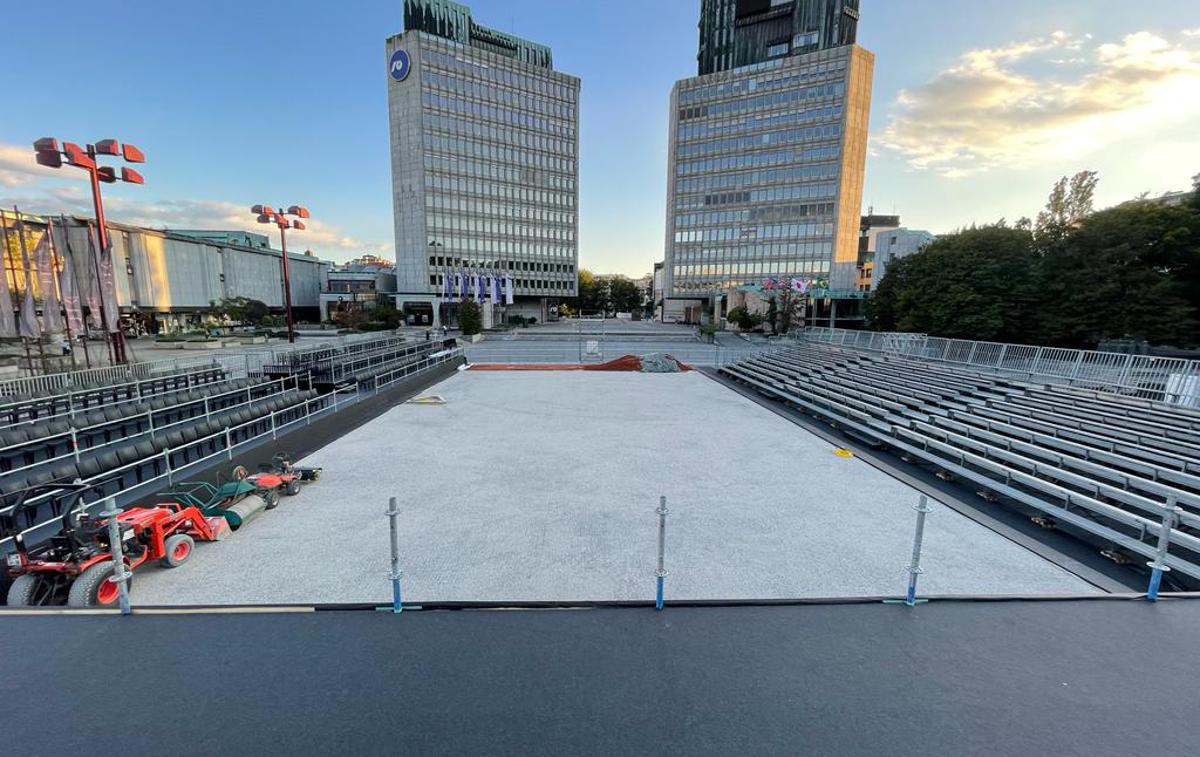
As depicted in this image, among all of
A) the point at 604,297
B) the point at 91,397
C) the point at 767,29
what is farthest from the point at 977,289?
the point at 604,297

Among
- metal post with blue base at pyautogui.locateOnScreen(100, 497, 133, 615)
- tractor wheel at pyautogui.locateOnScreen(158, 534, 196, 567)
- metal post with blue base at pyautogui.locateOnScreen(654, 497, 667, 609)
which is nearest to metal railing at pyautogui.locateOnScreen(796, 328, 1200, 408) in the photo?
metal post with blue base at pyautogui.locateOnScreen(654, 497, 667, 609)

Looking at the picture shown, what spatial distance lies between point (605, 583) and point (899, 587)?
3.50m

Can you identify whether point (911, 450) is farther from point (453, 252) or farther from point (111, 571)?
point (453, 252)

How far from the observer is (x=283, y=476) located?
328 inches

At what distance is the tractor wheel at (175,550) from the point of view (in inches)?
230

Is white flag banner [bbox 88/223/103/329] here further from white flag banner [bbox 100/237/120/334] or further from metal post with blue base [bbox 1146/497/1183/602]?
metal post with blue base [bbox 1146/497/1183/602]

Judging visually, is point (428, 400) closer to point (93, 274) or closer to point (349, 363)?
point (349, 363)

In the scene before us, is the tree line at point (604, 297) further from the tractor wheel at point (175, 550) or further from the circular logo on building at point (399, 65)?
the tractor wheel at point (175, 550)

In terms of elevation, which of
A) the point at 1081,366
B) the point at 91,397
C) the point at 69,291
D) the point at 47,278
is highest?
the point at 47,278

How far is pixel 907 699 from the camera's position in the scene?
365 cm

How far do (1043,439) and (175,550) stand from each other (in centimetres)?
1464

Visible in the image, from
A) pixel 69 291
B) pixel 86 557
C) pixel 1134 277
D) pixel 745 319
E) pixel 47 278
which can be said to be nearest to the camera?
pixel 86 557

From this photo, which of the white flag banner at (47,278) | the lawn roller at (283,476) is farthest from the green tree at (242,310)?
the lawn roller at (283,476)

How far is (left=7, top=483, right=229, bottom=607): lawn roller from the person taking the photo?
498 centimetres
